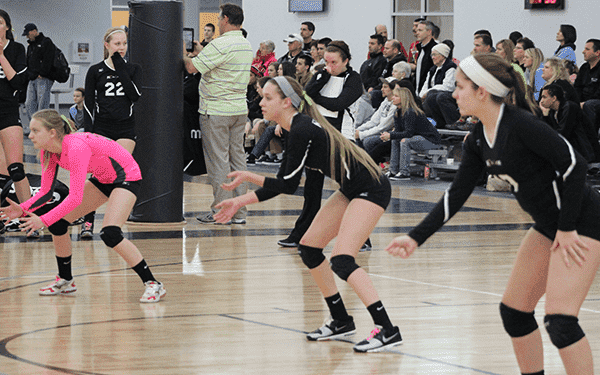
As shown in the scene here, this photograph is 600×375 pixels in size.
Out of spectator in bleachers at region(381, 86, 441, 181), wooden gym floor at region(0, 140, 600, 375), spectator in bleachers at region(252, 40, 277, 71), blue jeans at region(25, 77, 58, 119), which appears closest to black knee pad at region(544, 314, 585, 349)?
wooden gym floor at region(0, 140, 600, 375)

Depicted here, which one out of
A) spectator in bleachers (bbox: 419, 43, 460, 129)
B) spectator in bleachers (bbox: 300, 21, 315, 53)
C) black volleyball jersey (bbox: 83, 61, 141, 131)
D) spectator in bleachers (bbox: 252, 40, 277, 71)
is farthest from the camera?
spectator in bleachers (bbox: 252, 40, 277, 71)

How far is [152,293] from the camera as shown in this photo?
6.43 meters

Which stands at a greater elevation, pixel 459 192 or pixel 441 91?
pixel 441 91

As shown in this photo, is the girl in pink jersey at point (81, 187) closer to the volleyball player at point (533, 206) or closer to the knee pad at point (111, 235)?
the knee pad at point (111, 235)

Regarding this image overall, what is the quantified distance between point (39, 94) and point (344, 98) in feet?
46.6

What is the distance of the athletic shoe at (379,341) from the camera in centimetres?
511

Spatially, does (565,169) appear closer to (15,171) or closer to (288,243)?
(288,243)

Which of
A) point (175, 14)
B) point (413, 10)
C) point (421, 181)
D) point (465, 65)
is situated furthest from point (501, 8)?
point (465, 65)

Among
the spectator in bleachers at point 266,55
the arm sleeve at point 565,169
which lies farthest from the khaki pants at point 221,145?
the spectator in bleachers at point 266,55

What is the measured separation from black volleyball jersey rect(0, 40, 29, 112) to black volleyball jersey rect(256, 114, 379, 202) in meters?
4.64

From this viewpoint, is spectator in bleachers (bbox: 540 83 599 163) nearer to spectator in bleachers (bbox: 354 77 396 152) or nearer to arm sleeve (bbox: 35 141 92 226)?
spectator in bleachers (bbox: 354 77 396 152)

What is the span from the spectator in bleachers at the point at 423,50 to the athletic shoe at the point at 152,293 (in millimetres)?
9400

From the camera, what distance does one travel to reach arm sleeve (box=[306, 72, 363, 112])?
8.11m

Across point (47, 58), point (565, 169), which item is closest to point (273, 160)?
point (47, 58)
